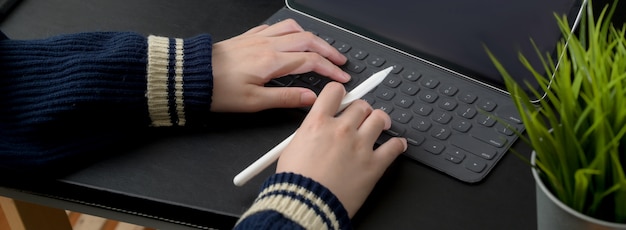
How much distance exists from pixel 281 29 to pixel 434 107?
0.19 metres

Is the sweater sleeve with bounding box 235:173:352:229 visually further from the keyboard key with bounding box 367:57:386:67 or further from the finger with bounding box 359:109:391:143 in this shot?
the keyboard key with bounding box 367:57:386:67

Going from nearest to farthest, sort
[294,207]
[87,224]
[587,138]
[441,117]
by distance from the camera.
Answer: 1. [587,138]
2. [294,207]
3. [441,117]
4. [87,224]

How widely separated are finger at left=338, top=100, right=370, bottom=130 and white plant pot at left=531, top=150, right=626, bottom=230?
204 millimetres

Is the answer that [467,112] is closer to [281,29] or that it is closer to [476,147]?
[476,147]

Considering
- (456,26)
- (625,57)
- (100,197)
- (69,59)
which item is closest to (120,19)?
(69,59)

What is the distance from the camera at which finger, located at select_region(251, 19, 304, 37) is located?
0.79m

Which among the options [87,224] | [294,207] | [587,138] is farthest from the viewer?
[87,224]

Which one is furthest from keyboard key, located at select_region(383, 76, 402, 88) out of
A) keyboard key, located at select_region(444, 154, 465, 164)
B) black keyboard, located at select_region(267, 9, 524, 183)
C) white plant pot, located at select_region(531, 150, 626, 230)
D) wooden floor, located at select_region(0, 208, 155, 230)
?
wooden floor, located at select_region(0, 208, 155, 230)

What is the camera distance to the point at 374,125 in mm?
683

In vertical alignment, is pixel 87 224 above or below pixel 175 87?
below

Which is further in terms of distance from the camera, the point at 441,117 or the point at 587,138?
the point at 441,117

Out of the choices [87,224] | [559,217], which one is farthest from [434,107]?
[87,224]

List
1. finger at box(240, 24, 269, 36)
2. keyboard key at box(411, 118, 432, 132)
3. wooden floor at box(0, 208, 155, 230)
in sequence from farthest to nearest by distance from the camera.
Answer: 1. wooden floor at box(0, 208, 155, 230)
2. finger at box(240, 24, 269, 36)
3. keyboard key at box(411, 118, 432, 132)

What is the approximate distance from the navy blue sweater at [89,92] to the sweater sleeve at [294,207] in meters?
0.14
